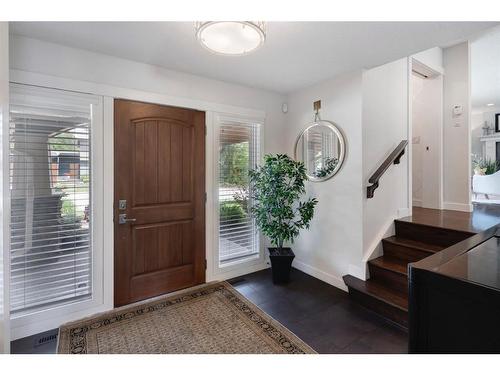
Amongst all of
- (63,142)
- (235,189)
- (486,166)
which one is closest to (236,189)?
(235,189)

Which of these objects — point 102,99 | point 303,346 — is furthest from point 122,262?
point 303,346

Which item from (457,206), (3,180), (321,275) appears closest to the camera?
(3,180)

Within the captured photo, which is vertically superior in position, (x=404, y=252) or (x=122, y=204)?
(x=122, y=204)

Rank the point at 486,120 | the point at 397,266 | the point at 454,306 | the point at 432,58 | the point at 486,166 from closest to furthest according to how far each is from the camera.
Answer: the point at 454,306
the point at 397,266
the point at 432,58
the point at 486,166
the point at 486,120

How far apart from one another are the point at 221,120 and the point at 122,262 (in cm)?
185

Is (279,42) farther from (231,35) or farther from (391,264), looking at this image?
(391,264)

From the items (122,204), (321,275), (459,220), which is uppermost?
(122,204)

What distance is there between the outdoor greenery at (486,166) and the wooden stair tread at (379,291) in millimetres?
5857

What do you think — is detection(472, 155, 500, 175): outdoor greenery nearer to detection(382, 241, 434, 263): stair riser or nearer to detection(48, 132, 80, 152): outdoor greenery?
detection(382, 241, 434, 263): stair riser

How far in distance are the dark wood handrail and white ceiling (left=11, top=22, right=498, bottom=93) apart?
0.97 metres

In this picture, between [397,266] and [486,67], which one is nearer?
[397,266]

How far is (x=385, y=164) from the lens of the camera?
8.78ft

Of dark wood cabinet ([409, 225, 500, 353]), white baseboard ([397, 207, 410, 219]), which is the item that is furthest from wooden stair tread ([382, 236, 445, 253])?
dark wood cabinet ([409, 225, 500, 353])

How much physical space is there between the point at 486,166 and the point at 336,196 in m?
6.00
